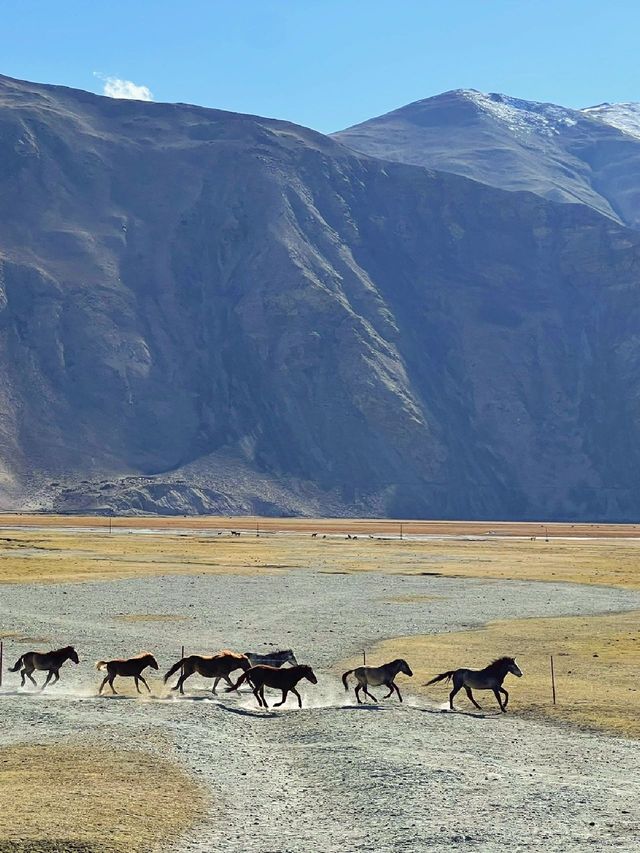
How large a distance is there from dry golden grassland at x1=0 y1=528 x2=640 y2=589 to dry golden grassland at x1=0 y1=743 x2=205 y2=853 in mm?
44020

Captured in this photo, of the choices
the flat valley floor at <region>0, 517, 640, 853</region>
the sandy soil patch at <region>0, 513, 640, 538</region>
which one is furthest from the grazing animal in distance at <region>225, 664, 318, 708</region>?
the sandy soil patch at <region>0, 513, 640, 538</region>

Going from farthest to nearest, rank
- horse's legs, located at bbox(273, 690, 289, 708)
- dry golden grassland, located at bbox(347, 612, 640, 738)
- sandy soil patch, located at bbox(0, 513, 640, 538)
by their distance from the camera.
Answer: sandy soil patch, located at bbox(0, 513, 640, 538) < horse's legs, located at bbox(273, 690, 289, 708) < dry golden grassland, located at bbox(347, 612, 640, 738)

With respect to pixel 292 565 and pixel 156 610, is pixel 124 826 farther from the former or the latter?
pixel 292 565

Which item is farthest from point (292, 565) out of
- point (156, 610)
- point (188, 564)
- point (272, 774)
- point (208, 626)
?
point (272, 774)

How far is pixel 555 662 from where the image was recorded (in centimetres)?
3822

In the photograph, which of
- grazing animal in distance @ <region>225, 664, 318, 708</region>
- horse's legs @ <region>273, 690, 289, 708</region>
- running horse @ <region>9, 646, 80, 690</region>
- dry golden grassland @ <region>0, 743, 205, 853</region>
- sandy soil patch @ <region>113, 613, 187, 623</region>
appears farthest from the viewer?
sandy soil patch @ <region>113, 613, 187, 623</region>

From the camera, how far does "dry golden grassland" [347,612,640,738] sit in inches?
1160

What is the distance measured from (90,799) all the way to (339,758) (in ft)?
18.9

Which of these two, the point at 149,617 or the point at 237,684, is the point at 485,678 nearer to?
the point at 237,684

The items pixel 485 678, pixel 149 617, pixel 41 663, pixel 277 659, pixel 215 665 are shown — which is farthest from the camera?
pixel 149 617

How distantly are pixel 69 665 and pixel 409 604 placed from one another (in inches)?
983

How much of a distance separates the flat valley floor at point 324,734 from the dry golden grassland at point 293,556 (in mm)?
14132

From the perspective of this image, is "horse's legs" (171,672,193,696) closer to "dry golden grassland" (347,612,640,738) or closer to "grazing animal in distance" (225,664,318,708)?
"grazing animal in distance" (225,664,318,708)

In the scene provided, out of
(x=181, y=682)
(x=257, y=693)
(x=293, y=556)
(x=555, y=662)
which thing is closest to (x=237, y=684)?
(x=257, y=693)
